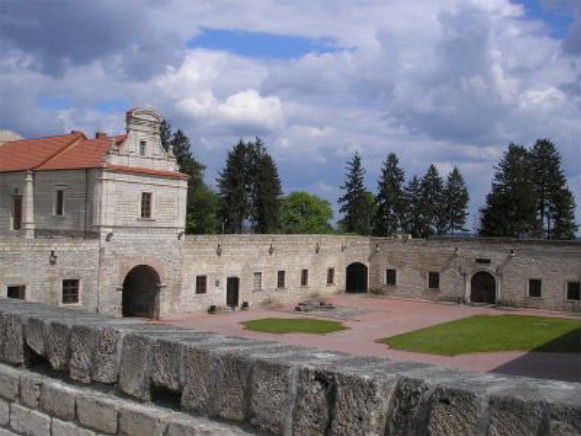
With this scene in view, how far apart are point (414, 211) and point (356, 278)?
23671 mm

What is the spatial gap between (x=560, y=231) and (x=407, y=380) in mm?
58421

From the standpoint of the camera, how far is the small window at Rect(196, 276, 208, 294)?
106ft

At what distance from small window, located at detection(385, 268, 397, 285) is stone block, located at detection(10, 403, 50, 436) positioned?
36.9 meters

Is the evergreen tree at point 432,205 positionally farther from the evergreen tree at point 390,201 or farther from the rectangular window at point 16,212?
the rectangular window at point 16,212

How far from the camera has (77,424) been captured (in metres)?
4.84

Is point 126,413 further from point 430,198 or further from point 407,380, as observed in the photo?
point 430,198

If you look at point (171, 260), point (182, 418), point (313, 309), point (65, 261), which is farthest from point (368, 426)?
point (313, 309)

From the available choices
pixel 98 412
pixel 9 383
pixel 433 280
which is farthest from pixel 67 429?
pixel 433 280

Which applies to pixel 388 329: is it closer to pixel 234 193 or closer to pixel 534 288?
pixel 534 288

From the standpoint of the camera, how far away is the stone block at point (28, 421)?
507 cm

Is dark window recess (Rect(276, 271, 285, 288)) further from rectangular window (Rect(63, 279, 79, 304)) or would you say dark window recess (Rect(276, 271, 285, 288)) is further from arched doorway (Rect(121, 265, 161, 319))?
rectangular window (Rect(63, 279, 79, 304))

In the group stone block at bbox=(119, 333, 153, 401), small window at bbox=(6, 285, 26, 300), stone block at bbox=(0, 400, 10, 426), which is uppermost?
stone block at bbox=(119, 333, 153, 401)

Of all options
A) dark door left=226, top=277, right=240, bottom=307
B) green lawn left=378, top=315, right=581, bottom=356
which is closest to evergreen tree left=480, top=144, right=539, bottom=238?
green lawn left=378, top=315, right=581, bottom=356

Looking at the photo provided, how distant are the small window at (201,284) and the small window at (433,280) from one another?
14571 millimetres
